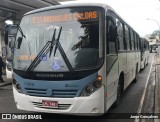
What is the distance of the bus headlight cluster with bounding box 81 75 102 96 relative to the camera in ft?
19.7

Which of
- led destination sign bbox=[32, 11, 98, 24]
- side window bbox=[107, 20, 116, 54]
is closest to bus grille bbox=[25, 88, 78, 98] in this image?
side window bbox=[107, 20, 116, 54]

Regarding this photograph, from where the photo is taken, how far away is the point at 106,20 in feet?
21.7

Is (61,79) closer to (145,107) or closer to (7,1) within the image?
(145,107)

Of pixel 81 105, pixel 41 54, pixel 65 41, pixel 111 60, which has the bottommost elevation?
pixel 81 105

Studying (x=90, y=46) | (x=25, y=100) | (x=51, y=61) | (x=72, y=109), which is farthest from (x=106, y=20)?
(x=25, y=100)

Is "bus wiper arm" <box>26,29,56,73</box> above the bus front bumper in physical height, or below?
above

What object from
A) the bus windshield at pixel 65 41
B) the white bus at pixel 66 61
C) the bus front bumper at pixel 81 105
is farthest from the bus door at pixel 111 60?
the bus front bumper at pixel 81 105

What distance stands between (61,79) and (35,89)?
27.3 inches

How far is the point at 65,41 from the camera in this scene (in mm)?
6328

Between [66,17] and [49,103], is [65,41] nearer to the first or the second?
[66,17]

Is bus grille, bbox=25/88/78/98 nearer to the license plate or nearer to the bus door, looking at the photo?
the license plate

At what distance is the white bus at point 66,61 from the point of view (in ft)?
19.8

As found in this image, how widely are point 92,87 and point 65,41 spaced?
1192 mm

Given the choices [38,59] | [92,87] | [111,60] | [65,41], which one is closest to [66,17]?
[65,41]
